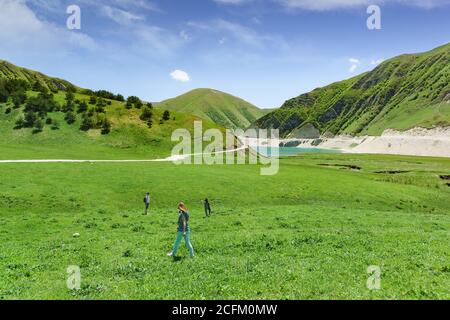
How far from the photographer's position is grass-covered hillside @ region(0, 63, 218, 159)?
314ft

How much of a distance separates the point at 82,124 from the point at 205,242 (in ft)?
304

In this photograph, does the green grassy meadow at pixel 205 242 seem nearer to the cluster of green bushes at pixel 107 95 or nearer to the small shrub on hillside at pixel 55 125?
the small shrub on hillside at pixel 55 125

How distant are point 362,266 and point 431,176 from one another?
74.9m

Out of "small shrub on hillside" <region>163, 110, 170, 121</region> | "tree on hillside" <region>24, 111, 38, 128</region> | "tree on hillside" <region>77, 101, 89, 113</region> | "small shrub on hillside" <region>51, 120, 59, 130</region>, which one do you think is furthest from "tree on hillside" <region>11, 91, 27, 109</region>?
"small shrub on hillside" <region>163, 110, 170, 121</region>

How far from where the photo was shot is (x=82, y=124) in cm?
10638

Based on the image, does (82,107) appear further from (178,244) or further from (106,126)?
(178,244)

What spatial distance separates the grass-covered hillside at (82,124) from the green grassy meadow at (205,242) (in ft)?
134

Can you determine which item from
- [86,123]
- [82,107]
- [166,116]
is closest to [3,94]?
[82,107]

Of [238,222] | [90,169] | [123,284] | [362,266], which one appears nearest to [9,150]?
[90,169]

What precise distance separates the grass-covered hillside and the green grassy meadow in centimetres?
4093

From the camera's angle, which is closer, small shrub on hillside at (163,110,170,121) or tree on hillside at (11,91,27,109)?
tree on hillside at (11,91,27,109)

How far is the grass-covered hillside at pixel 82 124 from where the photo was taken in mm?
95750

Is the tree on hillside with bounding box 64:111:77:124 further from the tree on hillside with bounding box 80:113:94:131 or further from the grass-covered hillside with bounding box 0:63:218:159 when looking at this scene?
the tree on hillside with bounding box 80:113:94:131

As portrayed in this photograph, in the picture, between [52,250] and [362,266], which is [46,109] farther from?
[362,266]
